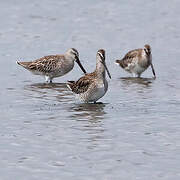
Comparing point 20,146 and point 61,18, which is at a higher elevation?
point 61,18

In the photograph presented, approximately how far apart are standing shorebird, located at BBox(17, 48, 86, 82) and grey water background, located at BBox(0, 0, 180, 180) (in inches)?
10.2

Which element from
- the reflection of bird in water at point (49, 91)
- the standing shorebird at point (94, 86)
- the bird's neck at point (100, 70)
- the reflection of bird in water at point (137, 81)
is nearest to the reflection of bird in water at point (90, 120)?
the standing shorebird at point (94, 86)

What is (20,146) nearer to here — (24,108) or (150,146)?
(150,146)

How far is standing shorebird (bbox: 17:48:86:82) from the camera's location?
19188 millimetres

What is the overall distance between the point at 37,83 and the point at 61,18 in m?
9.03

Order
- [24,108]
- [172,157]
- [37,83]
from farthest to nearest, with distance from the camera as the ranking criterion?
1. [37,83]
2. [24,108]
3. [172,157]

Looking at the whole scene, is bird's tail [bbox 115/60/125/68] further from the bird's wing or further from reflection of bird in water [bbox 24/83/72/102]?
reflection of bird in water [bbox 24/83/72/102]

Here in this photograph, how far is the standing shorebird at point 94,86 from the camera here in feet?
49.5

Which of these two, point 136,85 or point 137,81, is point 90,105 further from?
point 137,81

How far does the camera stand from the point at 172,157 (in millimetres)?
10805

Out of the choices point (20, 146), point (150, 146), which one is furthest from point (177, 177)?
point (20, 146)

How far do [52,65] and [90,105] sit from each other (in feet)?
13.3

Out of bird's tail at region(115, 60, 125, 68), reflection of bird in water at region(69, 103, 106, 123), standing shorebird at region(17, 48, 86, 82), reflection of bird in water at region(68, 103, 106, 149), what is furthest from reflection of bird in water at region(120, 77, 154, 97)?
reflection of bird in water at region(68, 103, 106, 149)

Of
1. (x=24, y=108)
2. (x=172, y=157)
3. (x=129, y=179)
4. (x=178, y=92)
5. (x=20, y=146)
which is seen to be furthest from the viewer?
(x=178, y=92)
